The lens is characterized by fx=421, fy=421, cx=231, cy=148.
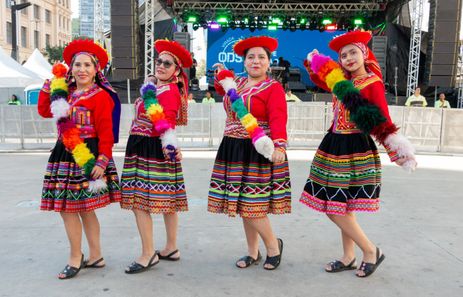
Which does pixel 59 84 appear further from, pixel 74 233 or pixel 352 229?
pixel 352 229

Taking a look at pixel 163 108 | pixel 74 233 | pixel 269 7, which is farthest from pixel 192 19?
pixel 74 233

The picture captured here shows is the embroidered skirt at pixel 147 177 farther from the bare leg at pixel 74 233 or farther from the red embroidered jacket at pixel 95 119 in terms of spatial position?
the bare leg at pixel 74 233

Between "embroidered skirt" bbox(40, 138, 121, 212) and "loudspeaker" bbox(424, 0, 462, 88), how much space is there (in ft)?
43.7

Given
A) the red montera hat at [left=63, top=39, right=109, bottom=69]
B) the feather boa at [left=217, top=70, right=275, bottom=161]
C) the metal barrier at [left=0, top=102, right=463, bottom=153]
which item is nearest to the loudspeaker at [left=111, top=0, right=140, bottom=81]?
the metal barrier at [left=0, top=102, right=463, bottom=153]

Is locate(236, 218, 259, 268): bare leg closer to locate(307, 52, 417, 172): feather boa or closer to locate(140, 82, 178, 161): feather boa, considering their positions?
locate(140, 82, 178, 161): feather boa

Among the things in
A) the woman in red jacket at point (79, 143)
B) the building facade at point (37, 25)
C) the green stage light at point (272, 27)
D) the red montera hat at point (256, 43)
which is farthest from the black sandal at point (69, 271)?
the building facade at point (37, 25)

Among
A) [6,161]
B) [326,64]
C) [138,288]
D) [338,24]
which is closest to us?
[138,288]

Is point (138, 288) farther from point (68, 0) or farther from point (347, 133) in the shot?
point (68, 0)

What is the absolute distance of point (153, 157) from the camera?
3.09m

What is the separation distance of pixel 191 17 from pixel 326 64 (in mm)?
14265

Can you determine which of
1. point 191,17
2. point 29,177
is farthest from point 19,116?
point 191,17

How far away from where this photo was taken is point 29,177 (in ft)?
22.6

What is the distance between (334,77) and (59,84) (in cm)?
199

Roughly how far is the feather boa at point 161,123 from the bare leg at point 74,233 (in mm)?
842
